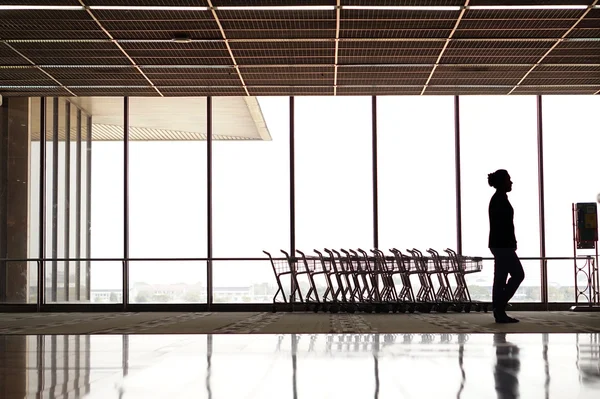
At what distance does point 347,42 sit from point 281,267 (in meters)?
4.77

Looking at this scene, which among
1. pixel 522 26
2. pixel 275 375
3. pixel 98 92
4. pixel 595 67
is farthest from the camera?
pixel 98 92

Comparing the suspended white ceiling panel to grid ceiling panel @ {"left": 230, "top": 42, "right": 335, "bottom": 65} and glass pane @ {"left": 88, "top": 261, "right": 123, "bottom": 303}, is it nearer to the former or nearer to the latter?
glass pane @ {"left": 88, "top": 261, "right": 123, "bottom": 303}

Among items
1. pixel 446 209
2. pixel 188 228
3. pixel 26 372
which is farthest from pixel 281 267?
pixel 26 372

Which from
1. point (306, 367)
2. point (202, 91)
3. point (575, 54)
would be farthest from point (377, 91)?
point (306, 367)

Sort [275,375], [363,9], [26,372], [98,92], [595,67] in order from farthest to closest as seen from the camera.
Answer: [98,92] → [595,67] → [363,9] → [26,372] → [275,375]

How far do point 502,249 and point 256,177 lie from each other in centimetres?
602

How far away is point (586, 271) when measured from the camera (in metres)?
13.8

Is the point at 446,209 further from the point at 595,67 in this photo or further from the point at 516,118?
the point at 595,67

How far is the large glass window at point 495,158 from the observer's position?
46.7ft

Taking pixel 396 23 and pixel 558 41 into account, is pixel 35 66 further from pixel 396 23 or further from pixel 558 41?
pixel 558 41

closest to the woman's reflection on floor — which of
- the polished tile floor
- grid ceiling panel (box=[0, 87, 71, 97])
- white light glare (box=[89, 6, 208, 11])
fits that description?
the polished tile floor

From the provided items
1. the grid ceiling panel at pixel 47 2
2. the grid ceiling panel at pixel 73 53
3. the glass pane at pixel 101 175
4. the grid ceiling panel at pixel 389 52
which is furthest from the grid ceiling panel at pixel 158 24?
the glass pane at pixel 101 175

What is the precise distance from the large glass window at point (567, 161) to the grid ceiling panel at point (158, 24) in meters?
6.82

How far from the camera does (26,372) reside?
4.84 meters
